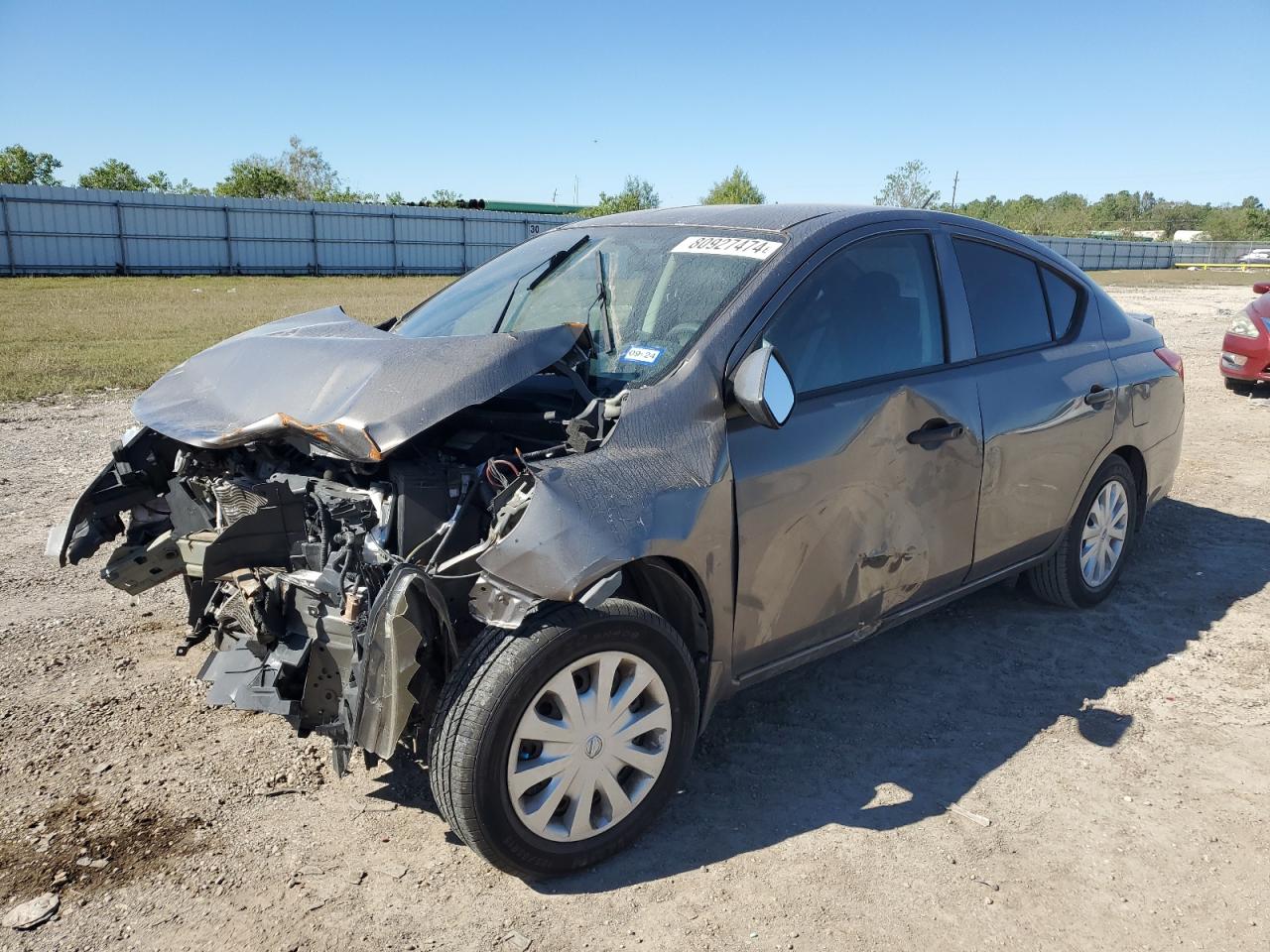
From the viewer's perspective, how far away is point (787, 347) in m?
3.24

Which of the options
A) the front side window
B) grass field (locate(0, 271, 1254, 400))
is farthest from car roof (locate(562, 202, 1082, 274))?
grass field (locate(0, 271, 1254, 400))

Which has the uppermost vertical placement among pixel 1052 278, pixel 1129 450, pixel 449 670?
pixel 1052 278

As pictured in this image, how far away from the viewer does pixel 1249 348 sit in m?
10.3

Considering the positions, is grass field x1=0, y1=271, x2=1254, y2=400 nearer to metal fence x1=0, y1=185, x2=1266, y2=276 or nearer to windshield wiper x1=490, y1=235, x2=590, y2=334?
metal fence x1=0, y1=185, x2=1266, y2=276

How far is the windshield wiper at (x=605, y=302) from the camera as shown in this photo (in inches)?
134

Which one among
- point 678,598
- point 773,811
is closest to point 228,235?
point 678,598

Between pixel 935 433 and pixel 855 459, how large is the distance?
1.53ft

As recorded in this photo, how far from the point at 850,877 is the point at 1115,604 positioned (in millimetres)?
2735

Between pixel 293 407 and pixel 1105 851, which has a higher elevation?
pixel 293 407

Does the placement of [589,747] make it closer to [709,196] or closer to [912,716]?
[912,716]

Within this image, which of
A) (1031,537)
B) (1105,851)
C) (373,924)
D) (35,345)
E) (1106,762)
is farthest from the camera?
(35,345)

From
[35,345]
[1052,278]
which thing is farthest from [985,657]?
[35,345]

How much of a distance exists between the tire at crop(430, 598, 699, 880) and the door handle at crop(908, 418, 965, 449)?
4.03 feet

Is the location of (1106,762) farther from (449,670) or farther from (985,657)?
(449,670)
